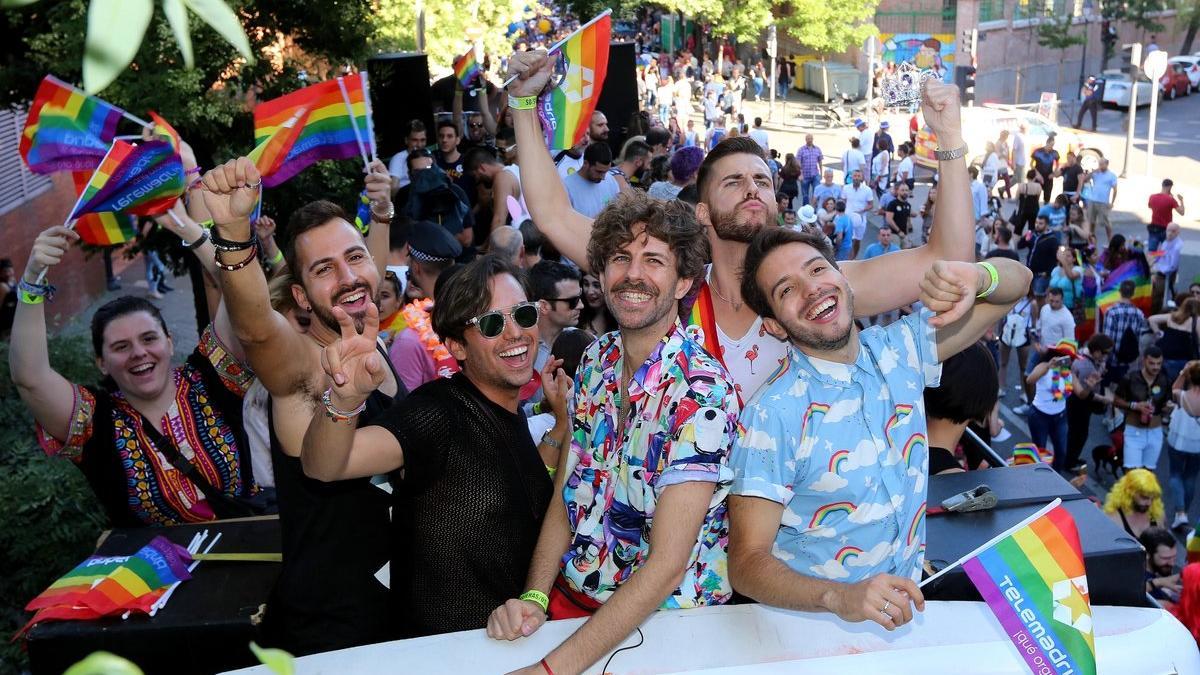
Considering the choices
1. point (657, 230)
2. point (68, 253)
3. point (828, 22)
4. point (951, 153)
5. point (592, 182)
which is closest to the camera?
point (657, 230)

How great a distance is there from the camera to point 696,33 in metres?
45.6

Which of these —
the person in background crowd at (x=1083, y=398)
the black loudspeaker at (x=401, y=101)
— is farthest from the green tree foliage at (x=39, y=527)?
the person in background crowd at (x=1083, y=398)

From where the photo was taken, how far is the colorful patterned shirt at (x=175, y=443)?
3.92m

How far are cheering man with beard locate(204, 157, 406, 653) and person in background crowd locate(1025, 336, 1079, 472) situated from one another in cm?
838

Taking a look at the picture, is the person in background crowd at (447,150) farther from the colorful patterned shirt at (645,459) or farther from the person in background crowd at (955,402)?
the colorful patterned shirt at (645,459)

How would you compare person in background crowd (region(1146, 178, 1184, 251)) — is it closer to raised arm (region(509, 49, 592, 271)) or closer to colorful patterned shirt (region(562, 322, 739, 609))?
raised arm (region(509, 49, 592, 271))

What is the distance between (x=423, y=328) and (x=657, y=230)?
226 centimetres

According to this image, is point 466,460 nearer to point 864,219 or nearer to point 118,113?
point 118,113

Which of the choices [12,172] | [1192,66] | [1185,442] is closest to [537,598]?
[1185,442]

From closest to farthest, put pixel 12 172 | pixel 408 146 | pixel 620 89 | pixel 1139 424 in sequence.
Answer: pixel 1139 424 < pixel 408 146 < pixel 12 172 < pixel 620 89

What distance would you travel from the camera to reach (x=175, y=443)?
4.00 m

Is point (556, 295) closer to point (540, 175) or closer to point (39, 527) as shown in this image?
point (540, 175)

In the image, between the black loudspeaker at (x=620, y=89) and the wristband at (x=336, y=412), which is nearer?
the wristband at (x=336, y=412)

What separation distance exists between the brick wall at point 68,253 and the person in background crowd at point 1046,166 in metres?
16.0
